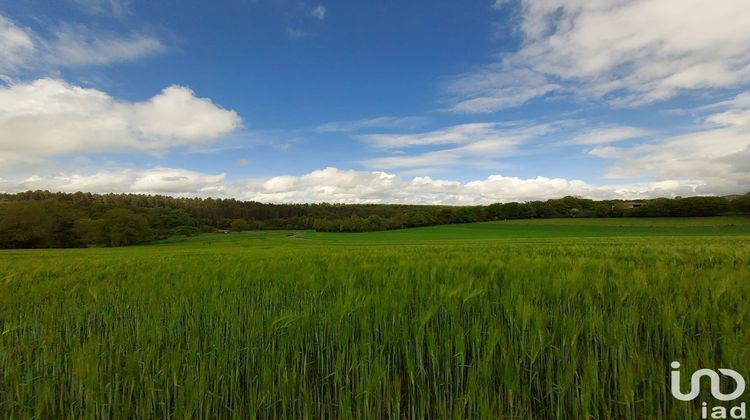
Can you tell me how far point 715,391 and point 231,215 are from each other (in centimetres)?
13692

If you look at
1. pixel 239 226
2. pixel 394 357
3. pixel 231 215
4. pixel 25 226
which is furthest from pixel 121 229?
pixel 394 357

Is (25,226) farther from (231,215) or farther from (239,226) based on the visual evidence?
(231,215)

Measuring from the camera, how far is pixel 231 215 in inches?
4961

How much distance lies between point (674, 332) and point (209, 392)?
3034 mm

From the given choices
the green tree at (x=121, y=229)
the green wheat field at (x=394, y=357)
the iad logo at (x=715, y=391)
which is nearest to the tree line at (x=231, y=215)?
the green tree at (x=121, y=229)

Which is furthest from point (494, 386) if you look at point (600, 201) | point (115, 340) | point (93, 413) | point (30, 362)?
point (600, 201)

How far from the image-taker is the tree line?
212ft

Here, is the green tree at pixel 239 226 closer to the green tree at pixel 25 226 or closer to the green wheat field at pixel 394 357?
the green tree at pixel 25 226

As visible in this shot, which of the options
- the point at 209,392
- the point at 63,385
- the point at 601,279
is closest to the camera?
the point at 209,392

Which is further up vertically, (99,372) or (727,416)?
(99,372)

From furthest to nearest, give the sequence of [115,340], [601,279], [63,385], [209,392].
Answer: [601,279] < [115,340] < [63,385] < [209,392]

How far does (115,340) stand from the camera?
2490 millimetres

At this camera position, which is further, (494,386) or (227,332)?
(227,332)

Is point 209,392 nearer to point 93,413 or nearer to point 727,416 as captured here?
point 93,413
